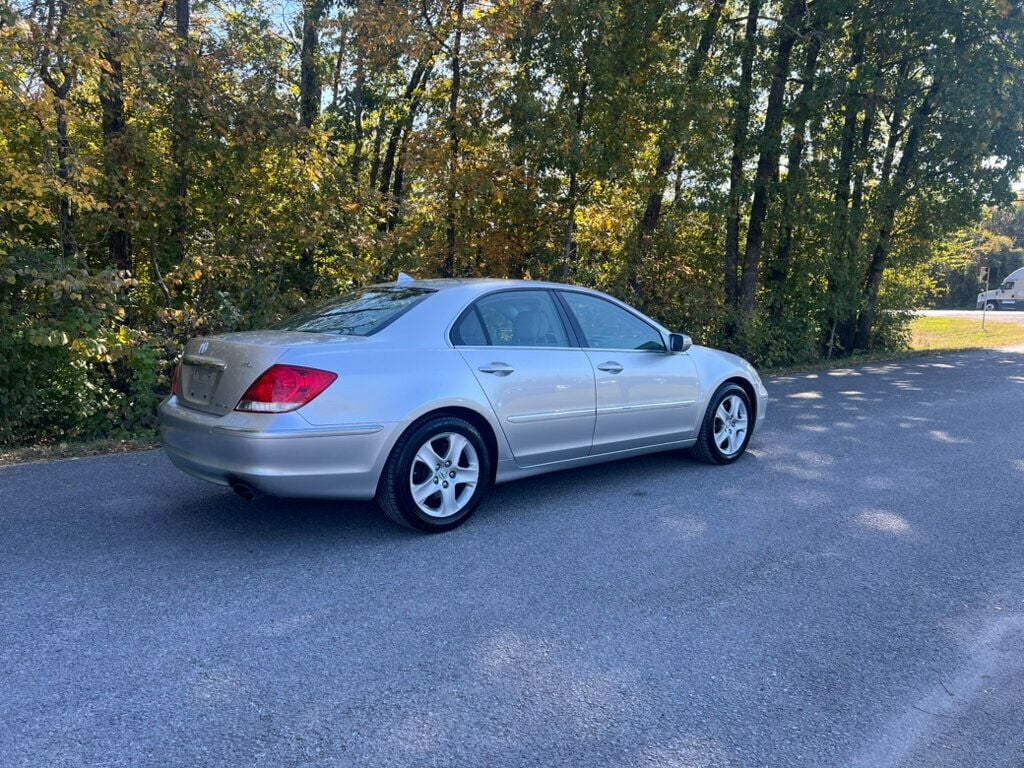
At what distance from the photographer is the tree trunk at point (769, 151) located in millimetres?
15867

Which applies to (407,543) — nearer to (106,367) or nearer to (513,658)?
(513,658)

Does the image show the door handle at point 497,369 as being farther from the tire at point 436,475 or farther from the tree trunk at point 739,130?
the tree trunk at point 739,130

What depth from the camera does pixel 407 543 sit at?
4.64 meters

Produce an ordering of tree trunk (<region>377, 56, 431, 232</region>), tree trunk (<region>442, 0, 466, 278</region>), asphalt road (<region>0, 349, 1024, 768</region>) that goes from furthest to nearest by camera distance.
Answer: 1. tree trunk (<region>377, 56, 431, 232</region>)
2. tree trunk (<region>442, 0, 466, 278</region>)
3. asphalt road (<region>0, 349, 1024, 768</region>)

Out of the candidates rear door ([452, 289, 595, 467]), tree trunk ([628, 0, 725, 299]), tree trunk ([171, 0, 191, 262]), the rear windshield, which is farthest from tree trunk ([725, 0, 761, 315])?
the rear windshield

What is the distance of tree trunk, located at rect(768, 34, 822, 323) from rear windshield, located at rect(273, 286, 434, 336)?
515 inches

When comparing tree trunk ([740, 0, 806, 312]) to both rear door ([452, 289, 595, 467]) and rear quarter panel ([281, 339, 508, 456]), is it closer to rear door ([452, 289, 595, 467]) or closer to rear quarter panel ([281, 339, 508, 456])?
rear door ([452, 289, 595, 467])

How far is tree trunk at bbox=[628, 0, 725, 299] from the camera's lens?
13367mm

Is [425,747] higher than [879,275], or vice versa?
[879,275]

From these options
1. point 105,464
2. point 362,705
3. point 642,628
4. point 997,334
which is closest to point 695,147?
point 105,464

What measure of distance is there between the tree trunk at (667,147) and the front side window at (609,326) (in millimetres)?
8239

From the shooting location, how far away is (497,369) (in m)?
5.08

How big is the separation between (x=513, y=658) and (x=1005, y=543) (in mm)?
3404

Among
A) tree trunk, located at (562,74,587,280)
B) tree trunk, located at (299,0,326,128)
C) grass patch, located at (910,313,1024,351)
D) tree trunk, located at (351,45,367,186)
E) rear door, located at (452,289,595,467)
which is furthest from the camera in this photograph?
grass patch, located at (910,313,1024,351)
